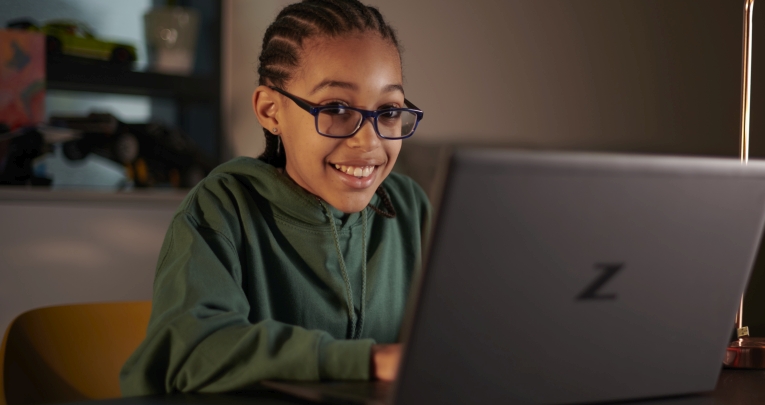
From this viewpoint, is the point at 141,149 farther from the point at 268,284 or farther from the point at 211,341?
the point at 211,341

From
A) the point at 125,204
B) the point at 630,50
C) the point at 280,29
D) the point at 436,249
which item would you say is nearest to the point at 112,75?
the point at 125,204

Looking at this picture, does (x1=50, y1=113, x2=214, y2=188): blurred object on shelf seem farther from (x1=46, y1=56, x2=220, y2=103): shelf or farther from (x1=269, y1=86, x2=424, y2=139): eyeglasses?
(x1=269, y1=86, x2=424, y2=139): eyeglasses

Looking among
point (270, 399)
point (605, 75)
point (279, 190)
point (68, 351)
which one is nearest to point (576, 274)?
point (270, 399)

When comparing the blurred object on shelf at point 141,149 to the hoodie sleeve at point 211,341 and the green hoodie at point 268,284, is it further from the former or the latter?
the hoodie sleeve at point 211,341

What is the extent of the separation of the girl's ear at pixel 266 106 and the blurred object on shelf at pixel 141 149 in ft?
4.16

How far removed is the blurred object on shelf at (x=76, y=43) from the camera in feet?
7.04

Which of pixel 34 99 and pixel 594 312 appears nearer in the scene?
pixel 594 312

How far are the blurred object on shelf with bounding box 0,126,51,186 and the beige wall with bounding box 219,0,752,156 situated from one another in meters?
1.36

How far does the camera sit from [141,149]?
2.32m

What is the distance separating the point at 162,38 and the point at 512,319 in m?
2.03

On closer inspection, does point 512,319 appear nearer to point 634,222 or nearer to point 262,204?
point 634,222

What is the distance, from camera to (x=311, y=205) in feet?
3.56

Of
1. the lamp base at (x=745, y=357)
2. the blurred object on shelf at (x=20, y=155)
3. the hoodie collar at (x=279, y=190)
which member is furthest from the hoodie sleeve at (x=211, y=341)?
the blurred object on shelf at (x=20, y=155)

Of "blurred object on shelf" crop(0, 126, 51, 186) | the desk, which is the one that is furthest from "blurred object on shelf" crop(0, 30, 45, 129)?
the desk
